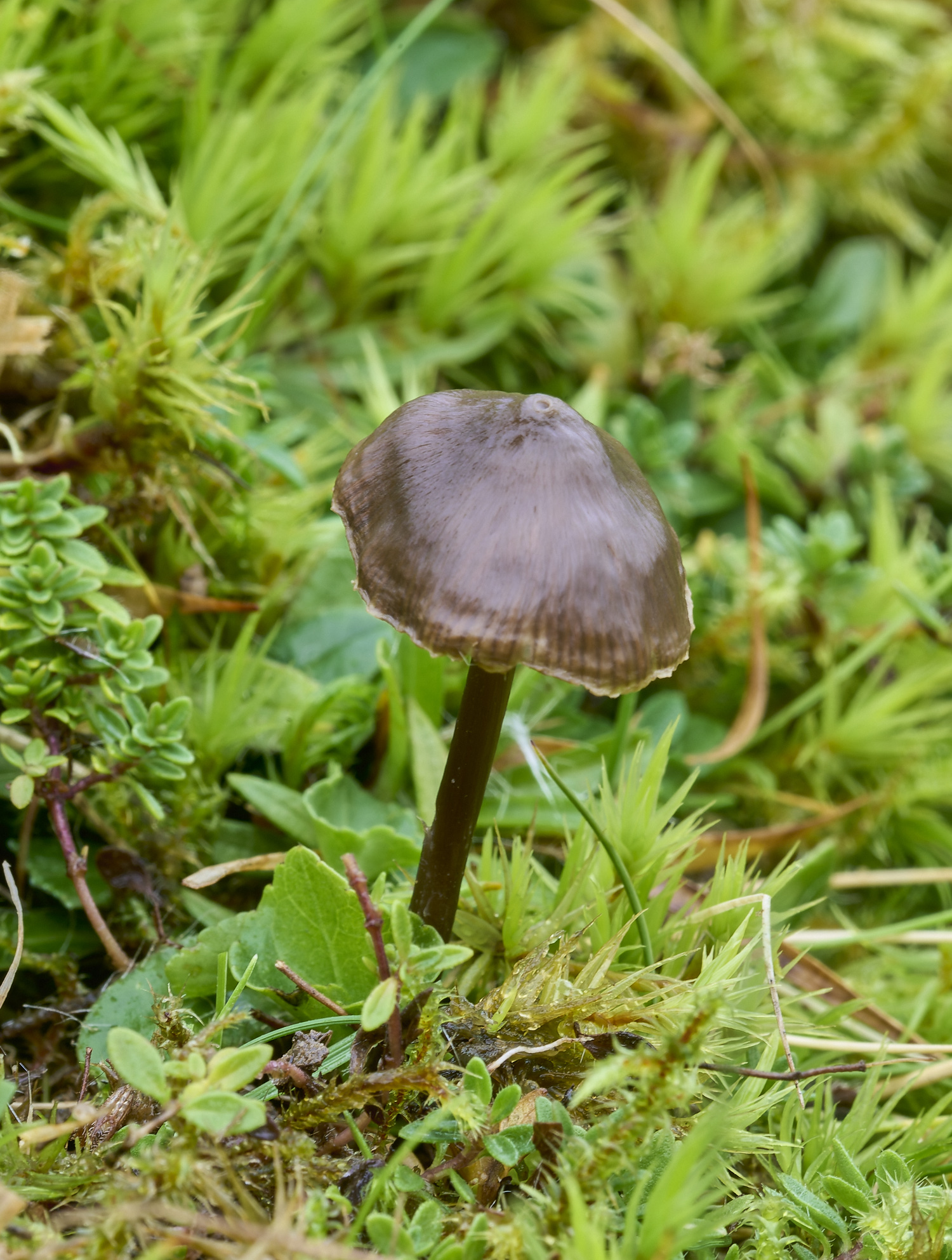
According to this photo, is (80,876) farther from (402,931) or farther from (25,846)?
(402,931)

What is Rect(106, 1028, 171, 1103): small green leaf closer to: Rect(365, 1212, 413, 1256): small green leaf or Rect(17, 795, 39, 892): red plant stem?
Rect(365, 1212, 413, 1256): small green leaf

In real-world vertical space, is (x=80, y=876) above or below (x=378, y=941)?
below

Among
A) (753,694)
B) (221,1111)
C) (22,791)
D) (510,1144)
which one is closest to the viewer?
(221,1111)

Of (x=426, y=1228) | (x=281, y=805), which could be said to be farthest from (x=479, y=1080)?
(x=281, y=805)

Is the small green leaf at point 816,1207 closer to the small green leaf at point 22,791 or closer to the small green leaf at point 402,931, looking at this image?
the small green leaf at point 402,931

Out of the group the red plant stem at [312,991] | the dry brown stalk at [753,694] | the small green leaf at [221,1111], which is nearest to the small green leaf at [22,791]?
the red plant stem at [312,991]

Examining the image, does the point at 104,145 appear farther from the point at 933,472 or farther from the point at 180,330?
the point at 933,472

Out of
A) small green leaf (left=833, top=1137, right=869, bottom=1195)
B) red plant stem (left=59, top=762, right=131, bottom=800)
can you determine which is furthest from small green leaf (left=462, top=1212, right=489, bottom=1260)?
red plant stem (left=59, top=762, right=131, bottom=800)
